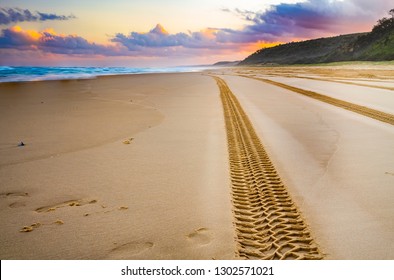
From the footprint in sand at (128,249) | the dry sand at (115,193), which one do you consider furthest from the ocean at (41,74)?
the footprint in sand at (128,249)

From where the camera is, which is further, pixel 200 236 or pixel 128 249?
pixel 200 236

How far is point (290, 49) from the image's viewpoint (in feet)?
565

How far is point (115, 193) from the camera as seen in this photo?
12.5 feet

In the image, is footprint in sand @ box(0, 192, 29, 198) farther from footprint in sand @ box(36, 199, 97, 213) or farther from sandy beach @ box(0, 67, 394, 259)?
footprint in sand @ box(36, 199, 97, 213)

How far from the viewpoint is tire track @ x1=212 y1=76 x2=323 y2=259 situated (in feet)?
8.75

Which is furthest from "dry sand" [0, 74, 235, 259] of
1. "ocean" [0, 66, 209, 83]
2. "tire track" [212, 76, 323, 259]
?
"ocean" [0, 66, 209, 83]

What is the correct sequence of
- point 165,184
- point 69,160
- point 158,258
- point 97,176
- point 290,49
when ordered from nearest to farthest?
point 158,258, point 165,184, point 97,176, point 69,160, point 290,49

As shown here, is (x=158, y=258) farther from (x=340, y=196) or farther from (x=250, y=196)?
(x=340, y=196)

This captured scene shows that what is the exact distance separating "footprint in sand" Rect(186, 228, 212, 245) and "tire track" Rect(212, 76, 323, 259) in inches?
11.4

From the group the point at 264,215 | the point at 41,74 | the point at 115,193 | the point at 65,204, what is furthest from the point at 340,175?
the point at 41,74

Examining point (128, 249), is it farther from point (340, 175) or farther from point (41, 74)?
point (41, 74)

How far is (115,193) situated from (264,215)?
6.07 ft

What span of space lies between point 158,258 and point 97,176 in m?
2.20
